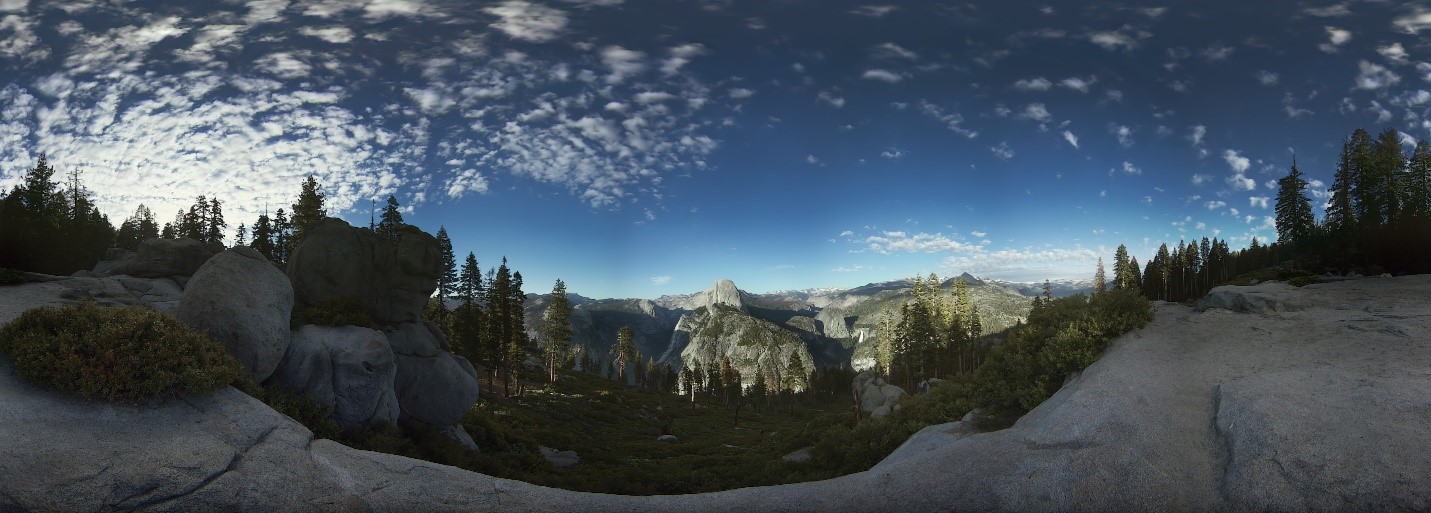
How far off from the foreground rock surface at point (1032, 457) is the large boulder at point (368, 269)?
53.5ft

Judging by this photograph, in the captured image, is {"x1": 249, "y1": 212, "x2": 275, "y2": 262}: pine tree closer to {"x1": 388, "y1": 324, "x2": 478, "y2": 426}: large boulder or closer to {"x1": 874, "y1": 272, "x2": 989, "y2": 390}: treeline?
{"x1": 388, "y1": 324, "x2": 478, "y2": 426}: large boulder

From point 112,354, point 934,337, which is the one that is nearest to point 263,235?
point 112,354

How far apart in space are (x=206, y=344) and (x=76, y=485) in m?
6.13

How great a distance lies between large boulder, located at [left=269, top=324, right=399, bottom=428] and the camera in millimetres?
21969

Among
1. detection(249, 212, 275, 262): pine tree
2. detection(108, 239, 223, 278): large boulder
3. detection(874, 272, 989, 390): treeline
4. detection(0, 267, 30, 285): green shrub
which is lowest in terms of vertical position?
detection(874, 272, 989, 390): treeline

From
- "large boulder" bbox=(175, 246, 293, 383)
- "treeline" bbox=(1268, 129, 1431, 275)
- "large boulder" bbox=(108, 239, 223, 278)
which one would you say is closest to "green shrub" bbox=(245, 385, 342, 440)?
"large boulder" bbox=(175, 246, 293, 383)

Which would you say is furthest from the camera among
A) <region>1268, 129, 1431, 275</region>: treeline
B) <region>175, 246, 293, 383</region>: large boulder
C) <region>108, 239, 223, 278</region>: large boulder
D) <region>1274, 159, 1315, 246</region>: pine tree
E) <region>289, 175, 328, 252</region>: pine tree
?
<region>1274, 159, 1315, 246</region>: pine tree

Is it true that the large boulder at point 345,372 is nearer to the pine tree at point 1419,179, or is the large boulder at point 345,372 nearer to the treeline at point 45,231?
the treeline at point 45,231

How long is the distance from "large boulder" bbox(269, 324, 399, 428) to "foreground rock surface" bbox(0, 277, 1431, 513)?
27.7 feet

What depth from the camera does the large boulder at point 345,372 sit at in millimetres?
21969

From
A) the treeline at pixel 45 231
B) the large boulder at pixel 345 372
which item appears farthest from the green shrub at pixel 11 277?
the treeline at pixel 45 231

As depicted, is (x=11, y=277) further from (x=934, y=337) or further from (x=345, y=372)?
(x=934, y=337)

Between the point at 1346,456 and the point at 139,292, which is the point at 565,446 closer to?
the point at 139,292

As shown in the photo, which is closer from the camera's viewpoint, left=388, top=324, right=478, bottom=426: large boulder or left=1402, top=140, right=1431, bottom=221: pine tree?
left=388, top=324, right=478, bottom=426: large boulder
